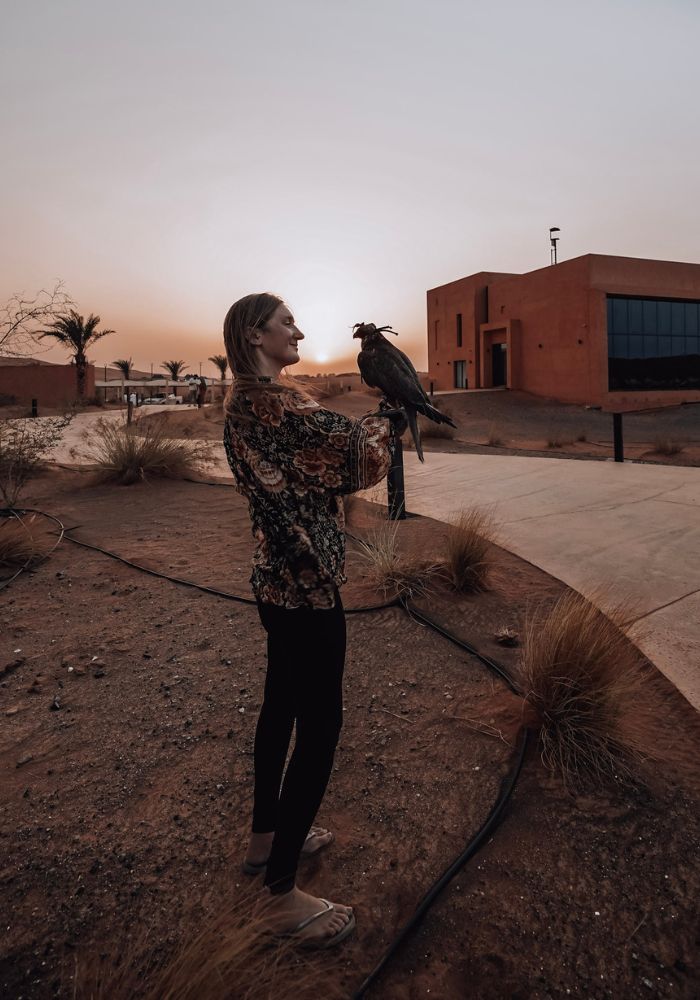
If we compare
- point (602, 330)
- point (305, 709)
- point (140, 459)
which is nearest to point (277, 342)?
point (305, 709)

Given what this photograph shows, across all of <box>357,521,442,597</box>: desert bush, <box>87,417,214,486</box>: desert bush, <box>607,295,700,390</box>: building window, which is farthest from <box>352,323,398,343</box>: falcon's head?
<box>607,295,700,390</box>: building window

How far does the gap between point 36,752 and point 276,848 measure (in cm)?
141

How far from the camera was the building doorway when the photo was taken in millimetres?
35281

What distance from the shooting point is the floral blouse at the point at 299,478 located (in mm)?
1434

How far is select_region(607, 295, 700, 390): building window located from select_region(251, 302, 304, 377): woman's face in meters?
30.8

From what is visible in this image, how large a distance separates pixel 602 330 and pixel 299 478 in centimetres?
3013

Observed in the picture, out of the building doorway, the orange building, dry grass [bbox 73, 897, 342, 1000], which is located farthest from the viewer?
the building doorway

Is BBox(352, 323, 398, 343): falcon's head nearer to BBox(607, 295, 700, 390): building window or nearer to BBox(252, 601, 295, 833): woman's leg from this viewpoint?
BBox(252, 601, 295, 833): woman's leg

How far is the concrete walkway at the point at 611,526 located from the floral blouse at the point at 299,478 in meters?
2.05

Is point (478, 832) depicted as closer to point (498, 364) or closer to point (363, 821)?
point (363, 821)

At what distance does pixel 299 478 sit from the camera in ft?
4.85

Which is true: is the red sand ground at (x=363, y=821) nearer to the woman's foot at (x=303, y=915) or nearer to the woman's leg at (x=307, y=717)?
the woman's foot at (x=303, y=915)

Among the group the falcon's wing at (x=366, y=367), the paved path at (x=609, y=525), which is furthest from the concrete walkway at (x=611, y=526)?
the falcon's wing at (x=366, y=367)

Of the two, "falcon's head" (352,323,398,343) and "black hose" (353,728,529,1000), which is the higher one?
"falcon's head" (352,323,398,343)
